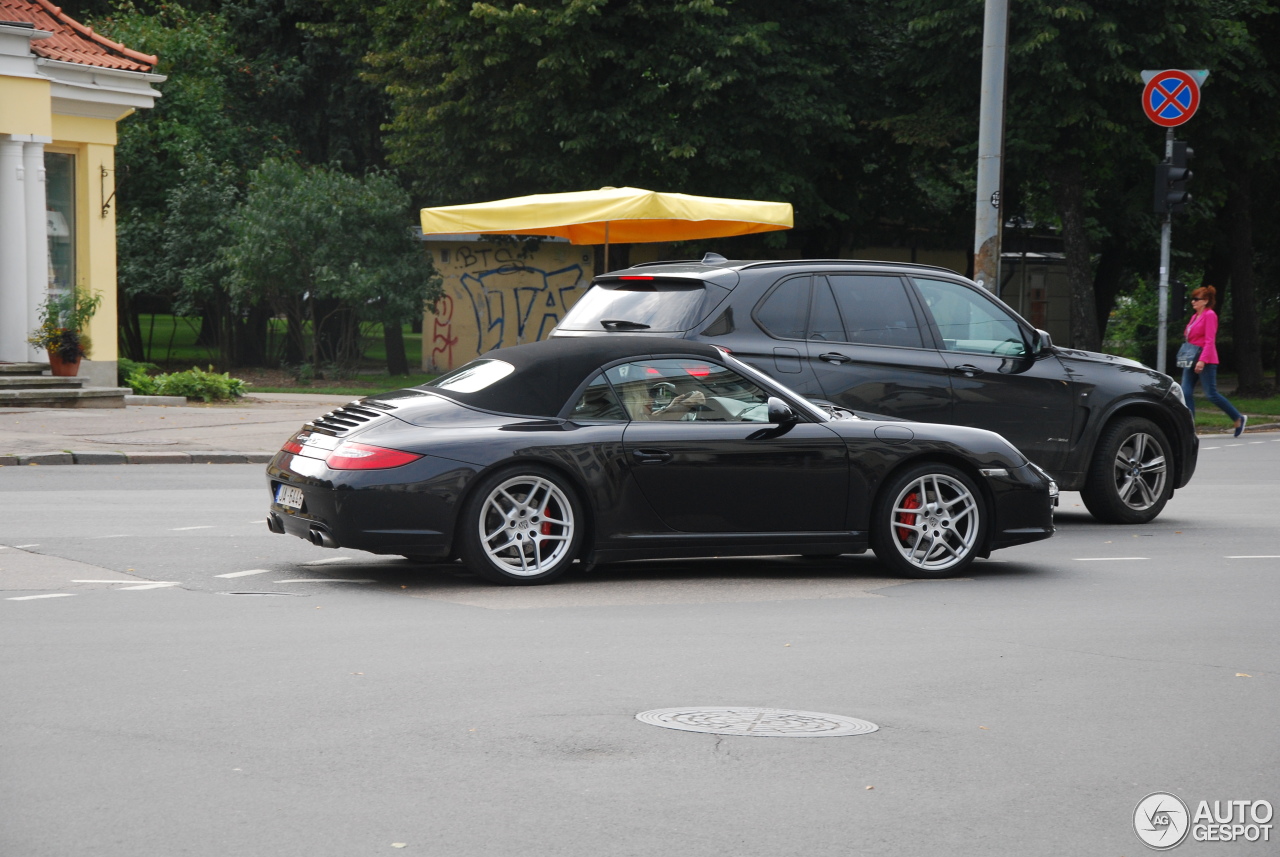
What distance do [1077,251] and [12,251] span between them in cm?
1795

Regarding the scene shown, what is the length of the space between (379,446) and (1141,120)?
22295 mm

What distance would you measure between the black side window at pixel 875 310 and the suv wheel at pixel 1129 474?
5.81 ft

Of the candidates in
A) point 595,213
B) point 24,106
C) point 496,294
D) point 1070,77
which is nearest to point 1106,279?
point 1070,77

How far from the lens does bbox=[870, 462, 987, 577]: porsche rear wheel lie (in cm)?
906

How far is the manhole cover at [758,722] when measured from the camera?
17.7 feet

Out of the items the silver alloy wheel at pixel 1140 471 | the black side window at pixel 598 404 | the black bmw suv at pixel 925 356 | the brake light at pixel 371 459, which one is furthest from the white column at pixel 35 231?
the silver alloy wheel at pixel 1140 471

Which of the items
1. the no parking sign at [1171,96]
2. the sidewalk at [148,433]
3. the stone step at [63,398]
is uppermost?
the no parking sign at [1171,96]

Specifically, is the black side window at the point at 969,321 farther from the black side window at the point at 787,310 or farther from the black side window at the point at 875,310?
the black side window at the point at 787,310

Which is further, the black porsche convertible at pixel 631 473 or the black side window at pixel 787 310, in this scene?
the black side window at pixel 787 310

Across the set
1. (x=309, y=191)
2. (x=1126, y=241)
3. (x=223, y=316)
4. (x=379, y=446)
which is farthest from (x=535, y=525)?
(x=1126, y=241)

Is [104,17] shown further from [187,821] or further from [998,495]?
[187,821]

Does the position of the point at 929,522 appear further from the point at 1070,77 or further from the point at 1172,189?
the point at 1070,77

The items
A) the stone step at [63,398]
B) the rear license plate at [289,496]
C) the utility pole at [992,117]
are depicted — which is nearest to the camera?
the rear license plate at [289,496]

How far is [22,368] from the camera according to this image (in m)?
21.6
